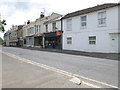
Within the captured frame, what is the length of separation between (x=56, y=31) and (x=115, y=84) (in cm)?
2237

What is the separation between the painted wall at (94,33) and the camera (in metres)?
17.3

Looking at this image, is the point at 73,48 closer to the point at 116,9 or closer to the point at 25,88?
the point at 116,9

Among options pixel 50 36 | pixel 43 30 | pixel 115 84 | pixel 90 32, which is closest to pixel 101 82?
pixel 115 84

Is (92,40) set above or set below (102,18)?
below

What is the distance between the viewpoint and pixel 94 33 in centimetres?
1948

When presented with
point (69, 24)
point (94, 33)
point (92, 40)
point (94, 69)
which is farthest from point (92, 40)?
point (94, 69)

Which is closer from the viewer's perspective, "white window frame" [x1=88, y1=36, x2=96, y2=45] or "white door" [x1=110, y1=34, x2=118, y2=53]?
"white door" [x1=110, y1=34, x2=118, y2=53]

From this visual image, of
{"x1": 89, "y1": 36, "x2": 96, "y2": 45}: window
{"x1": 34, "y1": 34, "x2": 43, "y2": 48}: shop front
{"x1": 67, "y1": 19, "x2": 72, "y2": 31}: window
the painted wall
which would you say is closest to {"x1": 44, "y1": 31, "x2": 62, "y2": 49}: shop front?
the painted wall

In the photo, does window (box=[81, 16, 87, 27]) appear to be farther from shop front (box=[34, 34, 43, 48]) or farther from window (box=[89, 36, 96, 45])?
shop front (box=[34, 34, 43, 48])

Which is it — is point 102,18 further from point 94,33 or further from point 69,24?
point 69,24

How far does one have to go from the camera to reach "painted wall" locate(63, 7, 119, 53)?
17.3m

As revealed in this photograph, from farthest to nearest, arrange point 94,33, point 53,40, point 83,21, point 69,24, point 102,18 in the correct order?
point 53,40, point 69,24, point 83,21, point 94,33, point 102,18

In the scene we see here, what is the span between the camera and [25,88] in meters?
4.84

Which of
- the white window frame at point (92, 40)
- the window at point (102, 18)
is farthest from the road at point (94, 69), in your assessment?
the window at point (102, 18)
